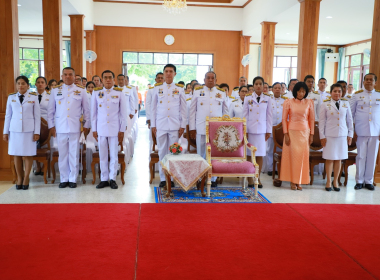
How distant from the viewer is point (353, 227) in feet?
13.1

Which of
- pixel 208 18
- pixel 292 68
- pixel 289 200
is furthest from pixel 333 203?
pixel 292 68

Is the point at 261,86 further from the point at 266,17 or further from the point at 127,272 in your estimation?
the point at 266,17

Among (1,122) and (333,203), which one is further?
(1,122)

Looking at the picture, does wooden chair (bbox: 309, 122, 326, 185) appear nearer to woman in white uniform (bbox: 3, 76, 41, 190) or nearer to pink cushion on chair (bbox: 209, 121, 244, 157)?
pink cushion on chair (bbox: 209, 121, 244, 157)

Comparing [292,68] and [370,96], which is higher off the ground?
[292,68]

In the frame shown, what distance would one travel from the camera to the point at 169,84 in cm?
573

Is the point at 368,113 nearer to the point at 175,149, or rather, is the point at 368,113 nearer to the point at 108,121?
the point at 175,149

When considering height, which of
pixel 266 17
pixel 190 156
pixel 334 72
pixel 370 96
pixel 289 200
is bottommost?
pixel 289 200

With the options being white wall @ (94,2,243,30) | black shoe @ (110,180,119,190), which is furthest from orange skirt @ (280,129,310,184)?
white wall @ (94,2,243,30)

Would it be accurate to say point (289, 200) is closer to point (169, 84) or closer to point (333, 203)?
point (333, 203)

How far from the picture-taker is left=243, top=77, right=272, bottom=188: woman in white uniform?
5.95 metres

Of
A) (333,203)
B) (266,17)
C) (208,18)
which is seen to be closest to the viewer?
(333,203)

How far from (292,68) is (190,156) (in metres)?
15.3

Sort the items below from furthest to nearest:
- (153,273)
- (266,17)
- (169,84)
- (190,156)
Result: 1. (266,17)
2. (169,84)
3. (190,156)
4. (153,273)
